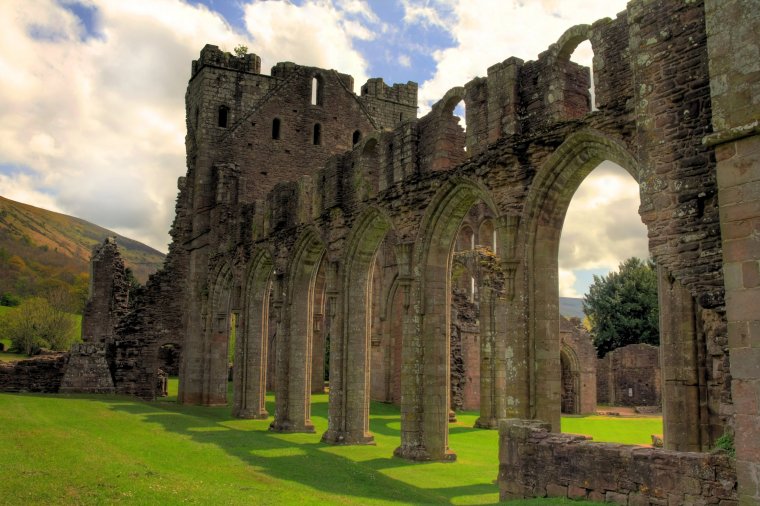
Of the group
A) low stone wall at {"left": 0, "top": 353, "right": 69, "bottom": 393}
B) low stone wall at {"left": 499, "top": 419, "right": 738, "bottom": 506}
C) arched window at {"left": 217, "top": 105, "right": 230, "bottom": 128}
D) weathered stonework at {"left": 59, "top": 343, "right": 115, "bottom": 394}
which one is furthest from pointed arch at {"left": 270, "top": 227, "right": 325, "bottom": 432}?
low stone wall at {"left": 499, "top": 419, "right": 738, "bottom": 506}

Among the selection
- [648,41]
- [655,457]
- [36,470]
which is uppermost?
[648,41]

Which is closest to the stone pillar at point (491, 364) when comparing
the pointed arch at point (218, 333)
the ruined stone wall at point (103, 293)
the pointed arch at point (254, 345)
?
the pointed arch at point (254, 345)

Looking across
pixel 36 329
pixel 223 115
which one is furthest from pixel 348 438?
pixel 36 329

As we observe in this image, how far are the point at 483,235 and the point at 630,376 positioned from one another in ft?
42.1

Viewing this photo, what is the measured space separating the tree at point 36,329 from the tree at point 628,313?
28372 mm

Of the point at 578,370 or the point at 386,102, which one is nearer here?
the point at 578,370

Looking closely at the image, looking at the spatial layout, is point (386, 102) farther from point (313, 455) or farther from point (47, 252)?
point (47, 252)

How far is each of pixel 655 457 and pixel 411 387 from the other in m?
7.37

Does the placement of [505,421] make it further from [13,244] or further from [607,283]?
[13,244]

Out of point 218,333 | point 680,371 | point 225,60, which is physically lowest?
point 680,371

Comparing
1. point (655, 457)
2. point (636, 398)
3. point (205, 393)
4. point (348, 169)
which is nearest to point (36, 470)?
point (655, 457)

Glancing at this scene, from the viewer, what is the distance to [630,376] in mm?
33094

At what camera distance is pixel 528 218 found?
11.0m

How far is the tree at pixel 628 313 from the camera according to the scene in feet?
120
